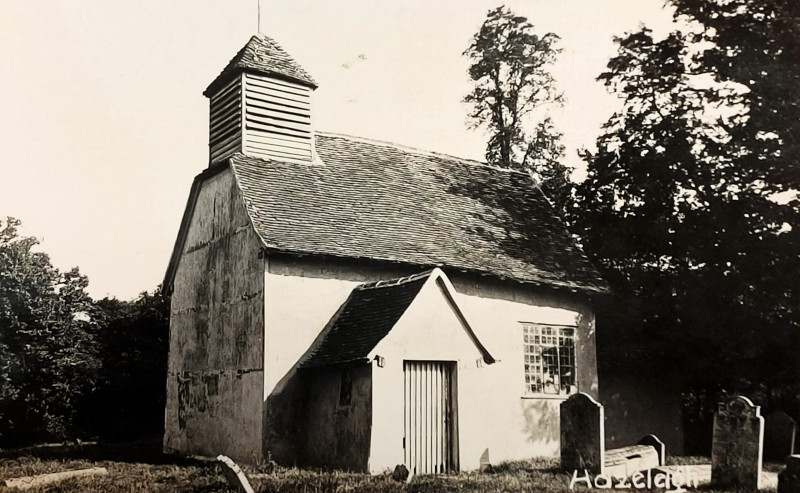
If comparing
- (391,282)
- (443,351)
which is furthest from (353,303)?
(443,351)

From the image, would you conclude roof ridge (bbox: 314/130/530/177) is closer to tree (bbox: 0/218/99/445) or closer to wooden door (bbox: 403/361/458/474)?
wooden door (bbox: 403/361/458/474)

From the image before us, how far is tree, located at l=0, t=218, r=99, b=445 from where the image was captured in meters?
28.0

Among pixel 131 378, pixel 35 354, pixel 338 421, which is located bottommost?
pixel 338 421

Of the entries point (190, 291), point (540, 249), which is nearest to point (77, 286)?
point (190, 291)

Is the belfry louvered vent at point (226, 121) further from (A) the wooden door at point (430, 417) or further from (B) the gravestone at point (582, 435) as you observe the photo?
(B) the gravestone at point (582, 435)

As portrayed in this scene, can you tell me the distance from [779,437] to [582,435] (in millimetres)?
8261

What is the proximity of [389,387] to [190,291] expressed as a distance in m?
8.67

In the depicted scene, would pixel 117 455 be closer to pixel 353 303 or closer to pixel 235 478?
pixel 353 303

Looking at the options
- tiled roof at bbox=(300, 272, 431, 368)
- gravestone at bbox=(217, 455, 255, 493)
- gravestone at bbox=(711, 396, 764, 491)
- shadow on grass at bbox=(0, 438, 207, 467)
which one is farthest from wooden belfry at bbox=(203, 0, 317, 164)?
gravestone at bbox=(711, 396, 764, 491)

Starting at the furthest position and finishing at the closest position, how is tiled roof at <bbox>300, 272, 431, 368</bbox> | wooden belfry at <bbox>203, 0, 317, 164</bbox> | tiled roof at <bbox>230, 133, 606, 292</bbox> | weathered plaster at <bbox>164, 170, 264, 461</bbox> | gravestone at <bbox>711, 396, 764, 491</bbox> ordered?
wooden belfry at <bbox>203, 0, 317, 164</bbox> → tiled roof at <bbox>230, 133, 606, 292</bbox> → weathered plaster at <bbox>164, 170, 264, 461</bbox> → tiled roof at <bbox>300, 272, 431, 368</bbox> → gravestone at <bbox>711, 396, 764, 491</bbox>

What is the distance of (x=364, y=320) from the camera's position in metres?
17.7

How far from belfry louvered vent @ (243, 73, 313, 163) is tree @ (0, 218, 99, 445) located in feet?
38.6

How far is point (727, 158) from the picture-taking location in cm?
2286

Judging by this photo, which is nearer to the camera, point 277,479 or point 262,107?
point 277,479
